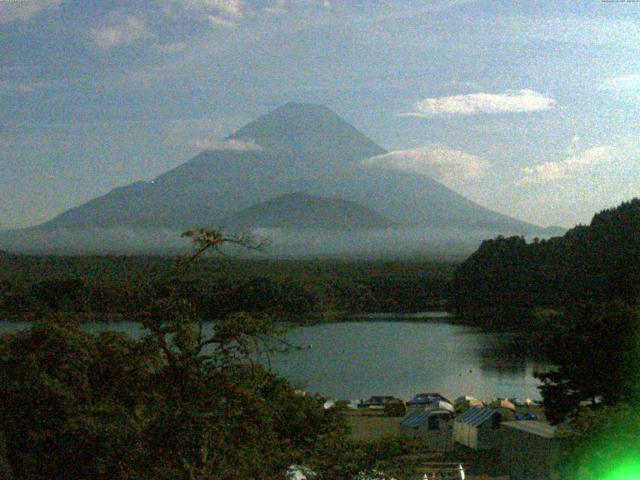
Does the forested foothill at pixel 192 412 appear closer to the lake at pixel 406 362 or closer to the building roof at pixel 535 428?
the building roof at pixel 535 428

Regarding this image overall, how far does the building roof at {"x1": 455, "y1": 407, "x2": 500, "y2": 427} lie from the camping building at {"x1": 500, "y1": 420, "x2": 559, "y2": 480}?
2153mm

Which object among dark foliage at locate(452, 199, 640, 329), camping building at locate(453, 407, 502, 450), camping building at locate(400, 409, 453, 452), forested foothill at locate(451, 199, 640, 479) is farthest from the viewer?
dark foliage at locate(452, 199, 640, 329)

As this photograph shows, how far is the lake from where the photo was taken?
19.5 metres

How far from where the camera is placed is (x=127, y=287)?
3295 millimetres

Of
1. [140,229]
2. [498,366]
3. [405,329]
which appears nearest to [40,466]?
[498,366]

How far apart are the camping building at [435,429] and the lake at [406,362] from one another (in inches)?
113

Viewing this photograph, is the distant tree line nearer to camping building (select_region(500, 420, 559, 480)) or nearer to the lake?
the lake

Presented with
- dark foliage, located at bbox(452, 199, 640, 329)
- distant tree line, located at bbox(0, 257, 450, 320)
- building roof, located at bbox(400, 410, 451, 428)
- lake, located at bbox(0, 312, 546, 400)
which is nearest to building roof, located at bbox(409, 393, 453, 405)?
lake, located at bbox(0, 312, 546, 400)

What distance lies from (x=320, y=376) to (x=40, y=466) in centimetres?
1610

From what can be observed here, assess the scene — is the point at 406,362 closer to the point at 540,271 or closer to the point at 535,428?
the point at 535,428

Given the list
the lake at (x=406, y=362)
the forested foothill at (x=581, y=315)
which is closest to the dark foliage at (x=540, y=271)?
the forested foothill at (x=581, y=315)

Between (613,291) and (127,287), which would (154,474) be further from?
(613,291)

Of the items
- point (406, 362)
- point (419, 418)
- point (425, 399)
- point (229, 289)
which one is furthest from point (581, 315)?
point (406, 362)

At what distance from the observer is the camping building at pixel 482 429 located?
37.4 ft
